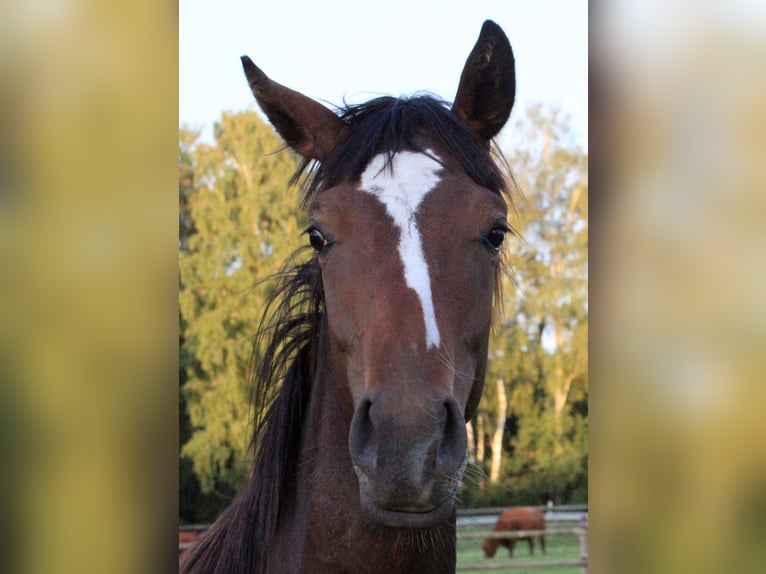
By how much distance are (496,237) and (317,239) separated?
54cm

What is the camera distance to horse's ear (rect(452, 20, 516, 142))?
2.73 meters

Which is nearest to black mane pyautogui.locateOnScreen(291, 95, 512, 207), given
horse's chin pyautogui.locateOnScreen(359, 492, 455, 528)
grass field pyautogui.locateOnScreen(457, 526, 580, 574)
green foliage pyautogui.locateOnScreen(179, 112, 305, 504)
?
horse's chin pyautogui.locateOnScreen(359, 492, 455, 528)

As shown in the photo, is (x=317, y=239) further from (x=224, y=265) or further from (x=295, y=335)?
(x=224, y=265)

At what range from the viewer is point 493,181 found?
103 inches

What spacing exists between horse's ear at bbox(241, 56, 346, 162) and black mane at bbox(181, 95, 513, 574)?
0.21ft

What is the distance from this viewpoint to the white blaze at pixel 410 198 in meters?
2.20

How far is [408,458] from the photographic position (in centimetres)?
197

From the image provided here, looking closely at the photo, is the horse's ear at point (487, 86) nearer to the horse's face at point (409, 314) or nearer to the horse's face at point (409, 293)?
the horse's face at point (409, 293)

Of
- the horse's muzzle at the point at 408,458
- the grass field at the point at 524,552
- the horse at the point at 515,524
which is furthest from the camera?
the horse at the point at 515,524

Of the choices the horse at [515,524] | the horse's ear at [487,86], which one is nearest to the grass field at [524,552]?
the horse at [515,524]
